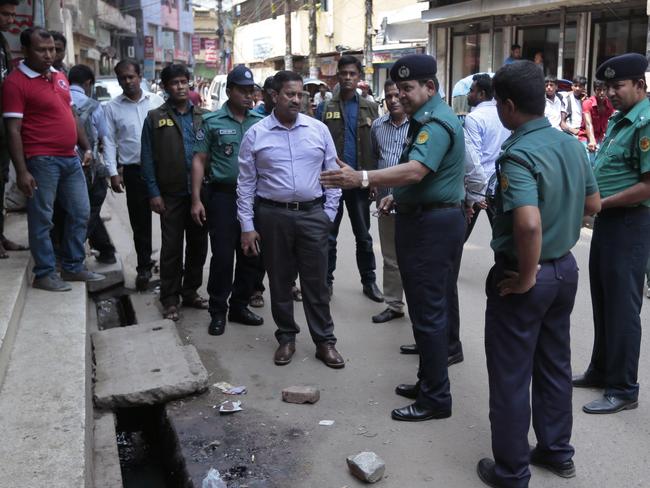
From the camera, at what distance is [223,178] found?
5.24 meters

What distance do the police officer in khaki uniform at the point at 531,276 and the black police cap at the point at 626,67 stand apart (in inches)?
37.9

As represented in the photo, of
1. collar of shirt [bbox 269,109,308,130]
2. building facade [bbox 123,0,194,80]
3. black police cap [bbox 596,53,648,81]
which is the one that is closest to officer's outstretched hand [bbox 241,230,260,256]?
collar of shirt [bbox 269,109,308,130]

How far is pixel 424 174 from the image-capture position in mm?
3518

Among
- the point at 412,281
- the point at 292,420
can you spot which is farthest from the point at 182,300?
the point at 412,281

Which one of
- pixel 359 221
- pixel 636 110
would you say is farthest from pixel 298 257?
pixel 636 110

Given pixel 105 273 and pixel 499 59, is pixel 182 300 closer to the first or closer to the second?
pixel 105 273

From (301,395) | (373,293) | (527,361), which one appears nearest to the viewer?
(527,361)

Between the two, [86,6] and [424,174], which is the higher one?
[86,6]

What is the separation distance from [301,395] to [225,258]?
1554 millimetres

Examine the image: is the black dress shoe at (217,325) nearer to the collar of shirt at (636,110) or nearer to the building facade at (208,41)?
the collar of shirt at (636,110)

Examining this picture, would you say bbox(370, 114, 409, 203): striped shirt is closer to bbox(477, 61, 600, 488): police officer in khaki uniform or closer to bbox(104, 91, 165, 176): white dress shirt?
bbox(104, 91, 165, 176): white dress shirt

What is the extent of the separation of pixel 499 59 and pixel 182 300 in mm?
14424

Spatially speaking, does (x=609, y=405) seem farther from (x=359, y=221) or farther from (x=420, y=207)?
(x=359, y=221)

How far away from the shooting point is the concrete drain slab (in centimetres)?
416
